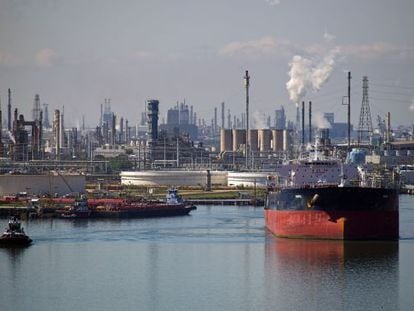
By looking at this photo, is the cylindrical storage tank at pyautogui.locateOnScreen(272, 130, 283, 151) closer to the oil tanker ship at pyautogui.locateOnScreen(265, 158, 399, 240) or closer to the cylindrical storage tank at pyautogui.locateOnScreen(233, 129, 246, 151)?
the cylindrical storage tank at pyautogui.locateOnScreen(233, 129, 246, 151)

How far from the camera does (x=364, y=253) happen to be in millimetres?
30750

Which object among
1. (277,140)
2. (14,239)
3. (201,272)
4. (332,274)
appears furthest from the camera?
(277,140)

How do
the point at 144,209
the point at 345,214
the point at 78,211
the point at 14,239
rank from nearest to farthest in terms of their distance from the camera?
the point at 345,214 → the point at 14,239 → the point at 78,211 → the point at 144,209

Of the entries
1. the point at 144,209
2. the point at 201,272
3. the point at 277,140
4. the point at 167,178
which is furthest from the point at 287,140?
the point at 201,272

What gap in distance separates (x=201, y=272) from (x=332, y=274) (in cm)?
308

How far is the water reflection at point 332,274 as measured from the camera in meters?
24.2

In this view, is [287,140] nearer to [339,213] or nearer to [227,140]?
[227,140]

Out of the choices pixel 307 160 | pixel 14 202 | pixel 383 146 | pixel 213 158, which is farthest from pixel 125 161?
pixel 307 160

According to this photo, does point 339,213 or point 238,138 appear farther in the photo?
point 238,138

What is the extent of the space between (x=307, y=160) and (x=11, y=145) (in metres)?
45.3

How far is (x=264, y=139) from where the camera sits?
10800cm

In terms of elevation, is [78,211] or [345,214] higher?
[345,214]

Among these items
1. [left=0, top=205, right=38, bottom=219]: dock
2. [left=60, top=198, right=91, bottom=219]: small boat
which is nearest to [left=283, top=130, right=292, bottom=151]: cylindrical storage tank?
[left=0, top=205, right=38, bottom=219]: dock

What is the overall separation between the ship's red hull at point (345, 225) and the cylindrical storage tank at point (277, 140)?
7273 cm
